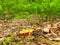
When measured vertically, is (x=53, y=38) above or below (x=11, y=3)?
below

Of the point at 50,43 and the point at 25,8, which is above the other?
the point at 25,8

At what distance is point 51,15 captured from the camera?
6.38 m

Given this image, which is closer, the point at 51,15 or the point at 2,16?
the point at 51,15

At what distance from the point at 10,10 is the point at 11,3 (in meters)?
0.31

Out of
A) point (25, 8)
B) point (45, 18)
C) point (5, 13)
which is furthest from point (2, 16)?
point (45, 18)

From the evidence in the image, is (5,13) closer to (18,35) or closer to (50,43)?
(18,35)

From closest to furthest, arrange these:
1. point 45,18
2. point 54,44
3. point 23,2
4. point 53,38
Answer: point 54,44
point 53,38
point 45,18
point 23,2

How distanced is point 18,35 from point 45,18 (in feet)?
7.11

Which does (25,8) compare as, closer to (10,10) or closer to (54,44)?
(10,10)

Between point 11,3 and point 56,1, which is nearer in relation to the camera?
point 56,1

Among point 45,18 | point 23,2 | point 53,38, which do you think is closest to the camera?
point 53,38

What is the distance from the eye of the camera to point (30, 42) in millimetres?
3906

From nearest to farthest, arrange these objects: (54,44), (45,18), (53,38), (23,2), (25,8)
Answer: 1. (54,44)
2. (53,38)
3. (45,18)
4. (25,8)
5. (23,2)

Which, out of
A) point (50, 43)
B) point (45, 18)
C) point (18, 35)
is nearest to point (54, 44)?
point (50, 43)
